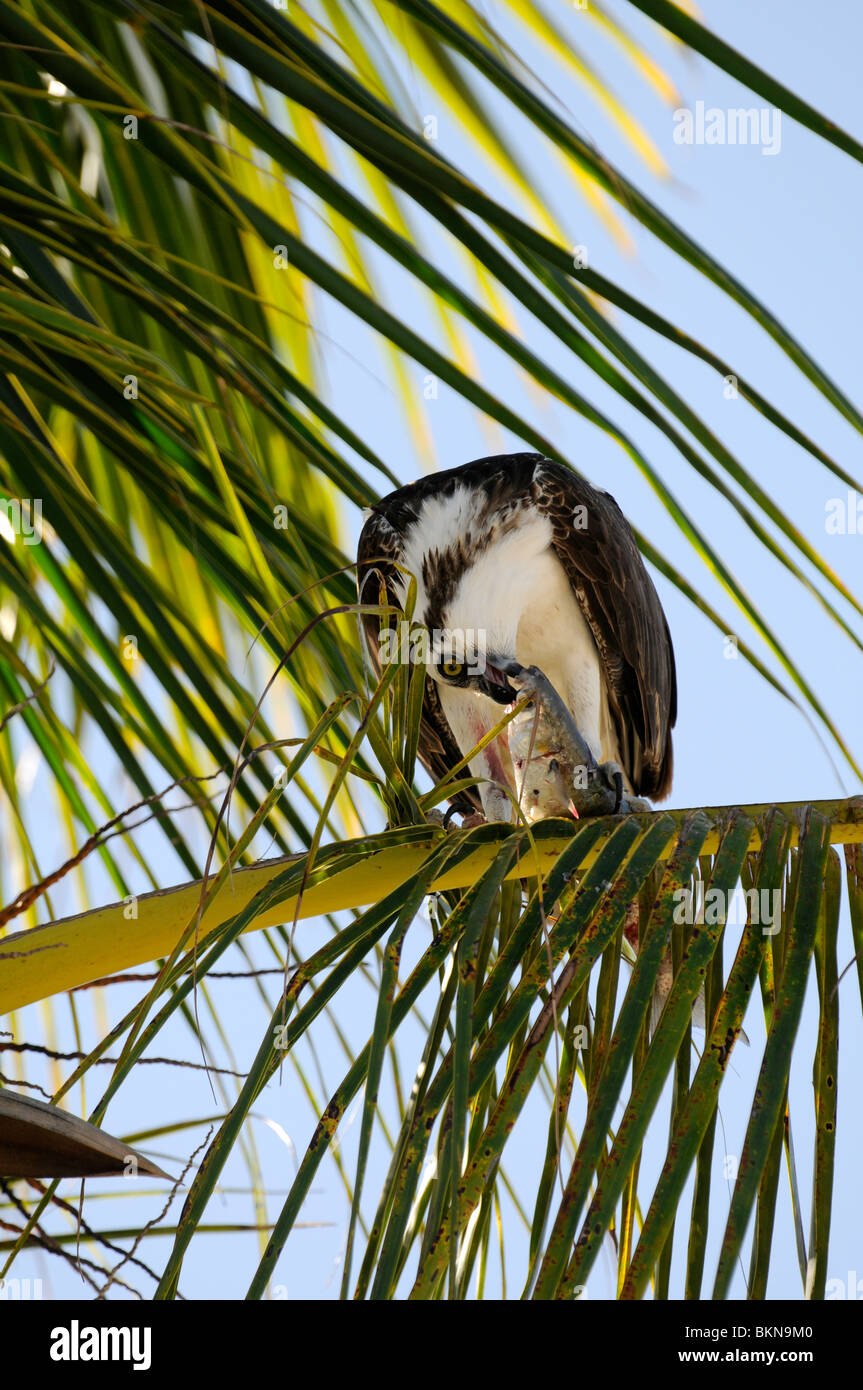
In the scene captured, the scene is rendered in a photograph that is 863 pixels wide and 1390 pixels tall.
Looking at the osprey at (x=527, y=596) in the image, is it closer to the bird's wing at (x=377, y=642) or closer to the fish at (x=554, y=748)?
the bird's wing at (x=377, y=642)

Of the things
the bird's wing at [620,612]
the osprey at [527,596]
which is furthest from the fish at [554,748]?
the bird's wing at [620,612]

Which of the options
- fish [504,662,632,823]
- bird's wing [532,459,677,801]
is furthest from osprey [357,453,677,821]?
fish [504,662,632,823]

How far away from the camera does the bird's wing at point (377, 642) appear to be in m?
2.68

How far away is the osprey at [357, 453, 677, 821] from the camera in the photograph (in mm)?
2695

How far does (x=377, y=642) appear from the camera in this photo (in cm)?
298

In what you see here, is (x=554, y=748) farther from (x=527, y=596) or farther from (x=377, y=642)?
(x=377, y=642)

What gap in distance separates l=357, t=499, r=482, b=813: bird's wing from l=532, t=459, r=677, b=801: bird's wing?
1.15ft

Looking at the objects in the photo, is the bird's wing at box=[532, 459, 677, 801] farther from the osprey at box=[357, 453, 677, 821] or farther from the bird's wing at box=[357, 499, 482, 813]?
the bird's wing at box=[357, 499, 482, 813]

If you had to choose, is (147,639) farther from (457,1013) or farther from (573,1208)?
(573,1208)

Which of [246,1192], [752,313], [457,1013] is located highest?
[752,313]

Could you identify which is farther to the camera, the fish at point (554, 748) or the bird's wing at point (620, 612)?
the bird's wing at point (620, 612)
